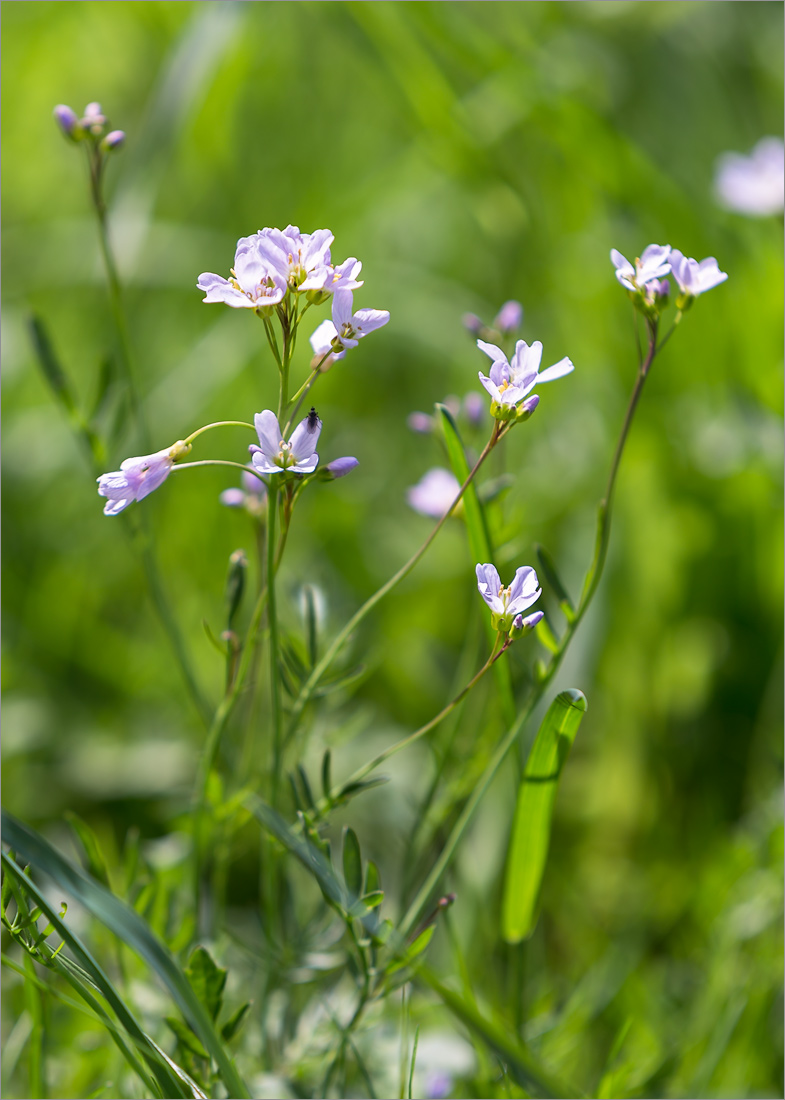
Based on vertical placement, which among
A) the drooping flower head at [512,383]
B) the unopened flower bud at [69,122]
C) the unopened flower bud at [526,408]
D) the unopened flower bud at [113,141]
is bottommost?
the unopened flower bud at [526,408]

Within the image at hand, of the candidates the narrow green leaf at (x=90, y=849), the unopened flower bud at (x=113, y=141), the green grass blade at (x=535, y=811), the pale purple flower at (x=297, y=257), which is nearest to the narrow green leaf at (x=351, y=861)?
the green grass blade at (x=535, y=811)

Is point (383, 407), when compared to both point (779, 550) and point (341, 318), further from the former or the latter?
point (341, 318)

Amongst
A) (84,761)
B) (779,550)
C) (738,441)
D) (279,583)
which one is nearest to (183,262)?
(279,583)

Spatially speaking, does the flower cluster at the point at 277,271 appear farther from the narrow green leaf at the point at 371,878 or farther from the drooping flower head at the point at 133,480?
the narrow green leaf at the point at 371,878

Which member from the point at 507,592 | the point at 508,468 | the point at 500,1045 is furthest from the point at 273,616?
the point at 508,468

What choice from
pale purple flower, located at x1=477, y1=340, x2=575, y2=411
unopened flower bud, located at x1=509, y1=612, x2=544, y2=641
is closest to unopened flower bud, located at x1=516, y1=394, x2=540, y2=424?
pale purple flower, located at x1=477, y1=340, x2=575, y2=411

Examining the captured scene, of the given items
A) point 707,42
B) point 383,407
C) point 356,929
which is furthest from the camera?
point 707,42

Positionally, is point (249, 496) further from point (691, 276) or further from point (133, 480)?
point (691, 276)

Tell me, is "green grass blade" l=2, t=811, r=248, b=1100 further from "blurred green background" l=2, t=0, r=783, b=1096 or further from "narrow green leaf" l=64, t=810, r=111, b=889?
"blurred green background" l=2, t=0, r=783, b=1096
